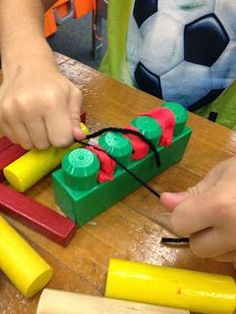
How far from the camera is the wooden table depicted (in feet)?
1.33

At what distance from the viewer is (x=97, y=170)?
0.42 meters

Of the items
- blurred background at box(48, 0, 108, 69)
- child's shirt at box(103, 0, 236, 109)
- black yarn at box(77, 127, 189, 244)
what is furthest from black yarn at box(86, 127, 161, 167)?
blurred background at box(48, 0, 108, 69)

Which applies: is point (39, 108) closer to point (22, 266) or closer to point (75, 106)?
point (75, 106)

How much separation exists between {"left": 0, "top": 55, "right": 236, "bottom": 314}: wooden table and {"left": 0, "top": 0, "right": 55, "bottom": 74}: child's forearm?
0.13 meters

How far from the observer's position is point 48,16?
1298mm

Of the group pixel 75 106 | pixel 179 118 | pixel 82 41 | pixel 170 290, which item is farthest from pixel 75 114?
pixel 82 41

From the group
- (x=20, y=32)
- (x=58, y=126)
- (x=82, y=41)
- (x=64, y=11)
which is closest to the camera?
(x=58, y=126)

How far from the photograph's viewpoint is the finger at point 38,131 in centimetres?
45

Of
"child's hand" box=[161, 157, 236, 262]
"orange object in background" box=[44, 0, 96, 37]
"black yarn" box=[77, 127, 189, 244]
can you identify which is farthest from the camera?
"orange object in background" box=[44, 0, 96, 37]

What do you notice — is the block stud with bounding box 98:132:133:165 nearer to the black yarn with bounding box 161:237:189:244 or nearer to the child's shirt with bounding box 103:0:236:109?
the black yarn with bounding box 161:237:189:244

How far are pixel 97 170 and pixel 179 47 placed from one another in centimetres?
35

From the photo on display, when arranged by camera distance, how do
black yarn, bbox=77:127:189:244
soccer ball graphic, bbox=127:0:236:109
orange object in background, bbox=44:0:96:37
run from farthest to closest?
orange object in background, bbox=44:0:96:37 < soccer ball graphic, bbox=127:0:236:109 < black yarn, bbox=77:127:189:244

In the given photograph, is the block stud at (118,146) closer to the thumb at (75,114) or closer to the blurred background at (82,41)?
the thumb at (75,114)

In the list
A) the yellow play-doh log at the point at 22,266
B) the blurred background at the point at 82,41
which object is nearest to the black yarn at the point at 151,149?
the yellow play-doh log at the point at 22,266
